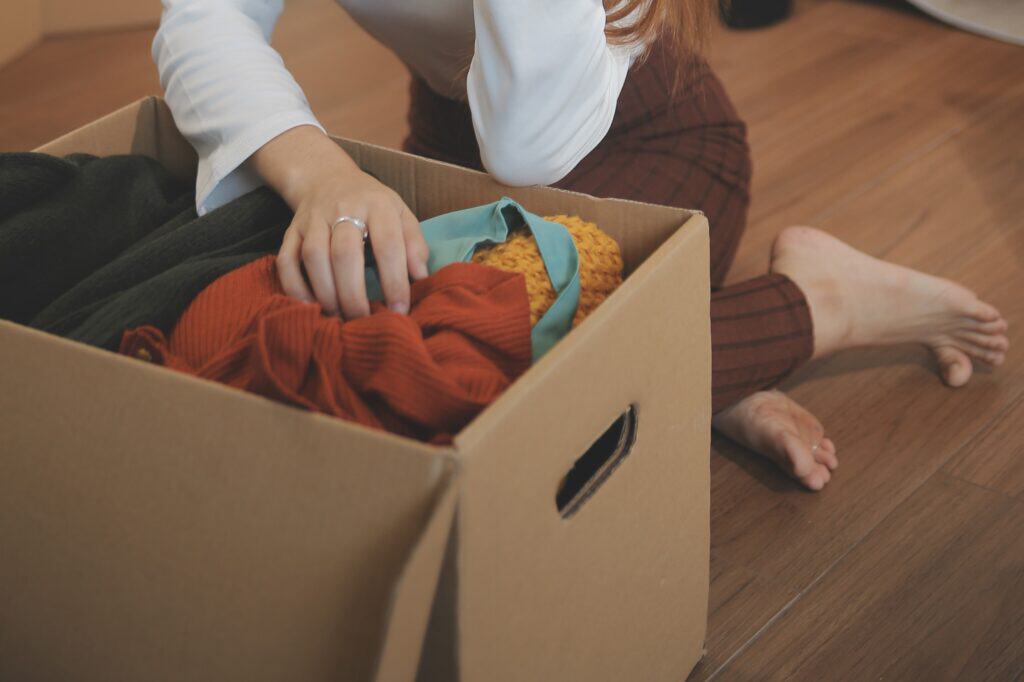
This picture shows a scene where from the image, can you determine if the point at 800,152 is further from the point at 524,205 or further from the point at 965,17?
the point at 524,205

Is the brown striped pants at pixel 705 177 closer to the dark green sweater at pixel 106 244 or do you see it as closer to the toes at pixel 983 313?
the toes at pixel 983 313

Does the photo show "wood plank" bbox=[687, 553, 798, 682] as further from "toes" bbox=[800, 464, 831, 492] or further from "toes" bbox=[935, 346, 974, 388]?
"toes" bbox=[935, 346, 974, 388]

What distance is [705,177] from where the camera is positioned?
3.51 ft

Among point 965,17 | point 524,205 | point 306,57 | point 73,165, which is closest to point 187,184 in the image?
point 73,165

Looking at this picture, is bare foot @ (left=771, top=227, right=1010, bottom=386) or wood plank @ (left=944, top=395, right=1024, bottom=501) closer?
wood plank @ (left=944, top=395, right=1024, bottom=501)

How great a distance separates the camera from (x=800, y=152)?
169 cm

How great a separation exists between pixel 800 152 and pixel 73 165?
1240mm

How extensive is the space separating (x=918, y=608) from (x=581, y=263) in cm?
45

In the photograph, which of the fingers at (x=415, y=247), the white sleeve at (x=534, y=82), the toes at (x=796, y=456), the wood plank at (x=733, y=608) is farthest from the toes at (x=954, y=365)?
the fingers at (x=415, y=247)

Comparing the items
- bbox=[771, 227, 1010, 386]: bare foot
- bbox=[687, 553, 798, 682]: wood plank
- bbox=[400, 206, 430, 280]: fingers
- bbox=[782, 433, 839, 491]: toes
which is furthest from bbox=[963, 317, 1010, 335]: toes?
bbox=[400, 206, 430, 280]: fingers

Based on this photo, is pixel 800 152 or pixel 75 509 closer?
pixel 75 509

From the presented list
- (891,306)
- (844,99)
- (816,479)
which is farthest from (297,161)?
(844,99)

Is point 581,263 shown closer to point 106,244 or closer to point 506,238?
point 506,238

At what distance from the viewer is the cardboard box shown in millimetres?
486
